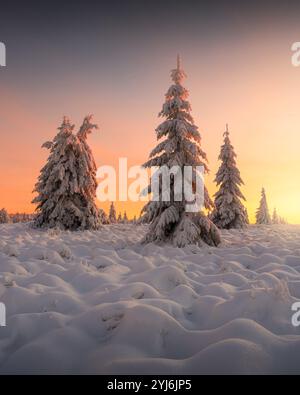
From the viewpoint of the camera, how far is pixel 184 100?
1120cm

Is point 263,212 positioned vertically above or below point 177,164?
below

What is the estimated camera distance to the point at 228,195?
24125 millimetres

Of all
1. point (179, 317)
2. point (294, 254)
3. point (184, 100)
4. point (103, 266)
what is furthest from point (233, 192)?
point (179, 317)

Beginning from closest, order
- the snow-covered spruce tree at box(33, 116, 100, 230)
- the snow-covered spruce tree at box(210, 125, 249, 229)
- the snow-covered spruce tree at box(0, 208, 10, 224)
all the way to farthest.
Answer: the snow-covered spruce tree at box(33, 116, 100, 230) < the snow-covered spruce tree at box(210, 125, 249, 229) < the snow-covered spruce tree at box(0, 208, 10, 224)

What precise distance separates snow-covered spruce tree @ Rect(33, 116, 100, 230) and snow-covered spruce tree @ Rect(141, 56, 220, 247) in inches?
246

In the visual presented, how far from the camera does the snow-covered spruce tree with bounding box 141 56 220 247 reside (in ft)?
32.8

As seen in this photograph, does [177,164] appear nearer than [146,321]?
No

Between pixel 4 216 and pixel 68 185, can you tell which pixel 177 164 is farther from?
pixel 4 216

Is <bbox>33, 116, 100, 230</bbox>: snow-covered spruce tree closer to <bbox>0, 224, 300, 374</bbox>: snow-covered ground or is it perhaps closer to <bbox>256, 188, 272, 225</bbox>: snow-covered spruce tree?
<bbox>0, 224, 300, 374</bbox>: snow-covered ground

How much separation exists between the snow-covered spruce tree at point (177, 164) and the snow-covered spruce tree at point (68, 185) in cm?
626

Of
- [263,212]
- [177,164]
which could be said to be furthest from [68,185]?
[263,212]

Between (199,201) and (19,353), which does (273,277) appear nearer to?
(19,353)

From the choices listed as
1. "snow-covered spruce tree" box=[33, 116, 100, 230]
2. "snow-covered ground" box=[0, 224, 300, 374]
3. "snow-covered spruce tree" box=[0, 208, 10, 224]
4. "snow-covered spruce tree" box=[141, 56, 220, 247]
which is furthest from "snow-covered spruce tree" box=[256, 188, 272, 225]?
"snow-covered ground" box=[0, 224, 300, 374]

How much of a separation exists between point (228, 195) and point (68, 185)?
1372cm
